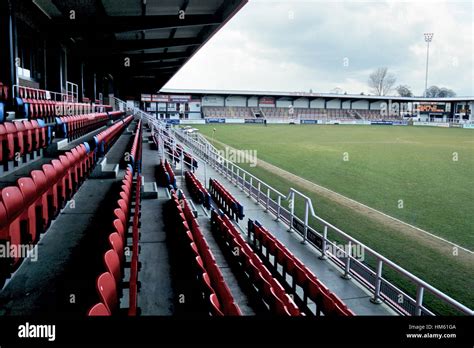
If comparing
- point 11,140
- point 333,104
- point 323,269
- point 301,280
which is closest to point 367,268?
point 323,269

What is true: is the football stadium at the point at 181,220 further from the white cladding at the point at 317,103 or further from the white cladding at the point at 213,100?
the white cladding at the point at 317,103

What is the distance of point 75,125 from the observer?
991 centimetres

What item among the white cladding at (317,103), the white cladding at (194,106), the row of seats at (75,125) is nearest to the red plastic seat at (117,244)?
the row of seats at (75,125)

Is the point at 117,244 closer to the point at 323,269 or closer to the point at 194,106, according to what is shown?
the point at 323,269

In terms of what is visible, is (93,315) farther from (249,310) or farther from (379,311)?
(379,311)

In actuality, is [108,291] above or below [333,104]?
below

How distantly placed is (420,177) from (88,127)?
44.3 feet

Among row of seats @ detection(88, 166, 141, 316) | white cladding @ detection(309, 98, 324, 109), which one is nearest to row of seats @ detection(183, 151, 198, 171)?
row of seats @ detection(88, 166, 141, 316)

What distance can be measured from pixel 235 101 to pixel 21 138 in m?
58.8

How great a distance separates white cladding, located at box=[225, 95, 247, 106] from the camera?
206 ft

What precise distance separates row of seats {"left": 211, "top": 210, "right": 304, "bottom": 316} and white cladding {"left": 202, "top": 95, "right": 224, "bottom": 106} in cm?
5527

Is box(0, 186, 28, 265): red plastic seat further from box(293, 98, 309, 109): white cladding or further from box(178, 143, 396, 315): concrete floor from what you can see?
box(293, 98, 309, 109): white cladding

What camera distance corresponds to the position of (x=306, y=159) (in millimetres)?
20922

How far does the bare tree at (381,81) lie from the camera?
8456 cm
